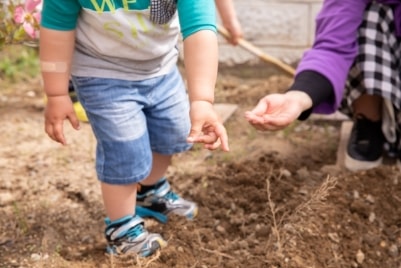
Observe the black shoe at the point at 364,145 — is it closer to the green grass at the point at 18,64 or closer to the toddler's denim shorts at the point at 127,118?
the toddler's denim shorts at the point at 127,118

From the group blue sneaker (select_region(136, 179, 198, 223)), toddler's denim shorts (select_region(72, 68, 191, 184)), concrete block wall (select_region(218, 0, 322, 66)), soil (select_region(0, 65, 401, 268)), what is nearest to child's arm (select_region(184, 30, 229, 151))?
toddler's denim shorts (select_region(72, 68, 191, 184))

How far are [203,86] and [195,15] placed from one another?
160 mm

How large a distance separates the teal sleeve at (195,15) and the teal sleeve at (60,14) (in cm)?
27

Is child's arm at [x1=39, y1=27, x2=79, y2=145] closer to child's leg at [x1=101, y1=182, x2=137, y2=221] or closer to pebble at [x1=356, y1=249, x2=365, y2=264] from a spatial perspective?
child's leg at [x1=101, y1=182, x2=137, y2=221]

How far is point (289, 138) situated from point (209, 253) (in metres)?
0.90

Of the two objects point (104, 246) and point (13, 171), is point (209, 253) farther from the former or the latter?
point (13, 171)

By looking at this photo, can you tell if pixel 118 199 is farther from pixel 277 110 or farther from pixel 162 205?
pixel 277 110

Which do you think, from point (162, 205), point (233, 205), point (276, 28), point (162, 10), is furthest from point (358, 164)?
point (276, 28)

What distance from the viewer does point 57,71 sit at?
168 centimetres

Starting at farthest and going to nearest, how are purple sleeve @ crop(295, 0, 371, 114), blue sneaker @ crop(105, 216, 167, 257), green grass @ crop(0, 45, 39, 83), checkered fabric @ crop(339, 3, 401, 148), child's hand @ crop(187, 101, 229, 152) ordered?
green grass @ crop(0, 45, 39, 83) < checkered fabric @ crop(339, 3, 401, 148) < purple sleeve @ crop(295, 0, 371, 114) < blue sneaker @ crop(105, 216, 167, 257) < child's hand @ crop(187, 101, 229, 152)

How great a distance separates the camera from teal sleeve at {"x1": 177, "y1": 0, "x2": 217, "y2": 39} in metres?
1.54

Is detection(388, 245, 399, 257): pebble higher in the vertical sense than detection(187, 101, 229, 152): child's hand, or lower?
lower

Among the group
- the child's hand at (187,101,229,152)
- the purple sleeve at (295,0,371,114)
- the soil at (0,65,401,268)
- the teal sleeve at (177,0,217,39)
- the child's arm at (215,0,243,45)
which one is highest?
the teal sleeve at (177,0,217,39)

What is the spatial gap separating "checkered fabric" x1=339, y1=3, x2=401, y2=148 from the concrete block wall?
1.06 m
